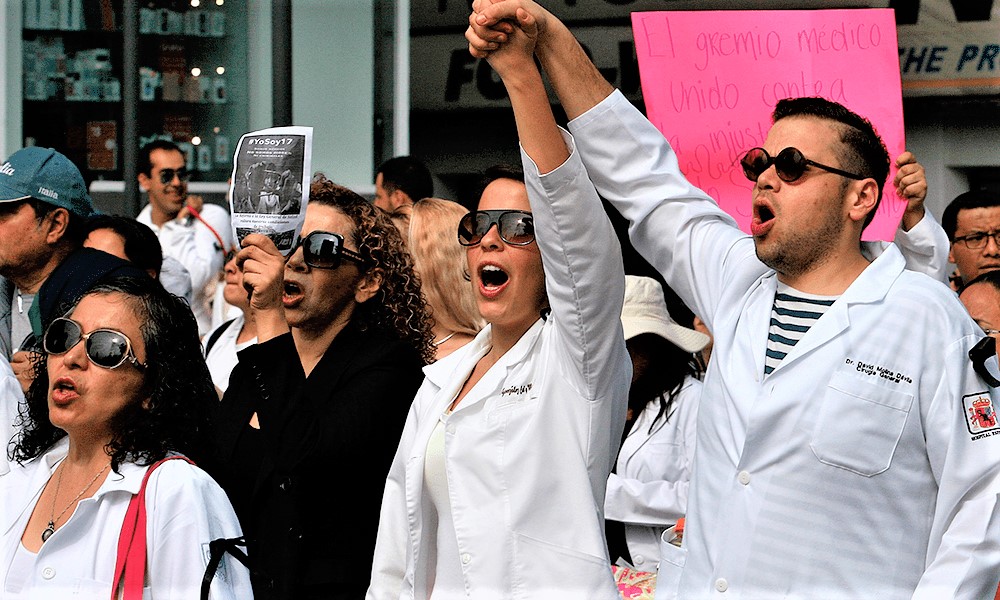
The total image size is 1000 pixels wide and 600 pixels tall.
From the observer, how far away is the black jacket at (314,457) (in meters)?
3.33

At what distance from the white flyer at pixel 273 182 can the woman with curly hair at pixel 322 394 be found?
0.18ft

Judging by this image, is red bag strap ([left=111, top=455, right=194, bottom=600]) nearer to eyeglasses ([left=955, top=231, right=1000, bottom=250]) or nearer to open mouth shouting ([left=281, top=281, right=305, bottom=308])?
open mouth shouting ([left=281, top=281, right=305, bottom=308])

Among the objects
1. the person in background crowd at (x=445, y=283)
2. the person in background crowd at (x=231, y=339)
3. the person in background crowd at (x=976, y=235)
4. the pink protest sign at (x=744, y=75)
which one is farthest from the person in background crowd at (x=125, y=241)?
the person in background crowd at (x=976, y=235)

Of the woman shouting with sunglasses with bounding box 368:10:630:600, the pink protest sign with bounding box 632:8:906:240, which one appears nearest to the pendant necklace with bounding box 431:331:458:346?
the pink protest sign with bounding box 632:8:906:240

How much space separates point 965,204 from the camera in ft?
19.5

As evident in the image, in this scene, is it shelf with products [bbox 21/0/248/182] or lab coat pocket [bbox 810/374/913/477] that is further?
shelf with products [bbox 21/0/248/182]

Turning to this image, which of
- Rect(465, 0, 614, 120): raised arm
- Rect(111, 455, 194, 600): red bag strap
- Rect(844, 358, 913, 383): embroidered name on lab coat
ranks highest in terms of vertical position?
Rect(465, 0, 614, 120): raised arm

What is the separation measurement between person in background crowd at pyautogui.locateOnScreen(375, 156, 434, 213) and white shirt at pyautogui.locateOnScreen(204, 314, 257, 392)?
1479 mm

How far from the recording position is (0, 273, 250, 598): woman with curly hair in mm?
2832

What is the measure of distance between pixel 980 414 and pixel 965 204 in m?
3.41

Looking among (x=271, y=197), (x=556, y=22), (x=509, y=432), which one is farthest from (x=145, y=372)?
(x=556, y=22)

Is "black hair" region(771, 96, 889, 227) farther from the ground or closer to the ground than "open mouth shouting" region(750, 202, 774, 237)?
farther from the ground

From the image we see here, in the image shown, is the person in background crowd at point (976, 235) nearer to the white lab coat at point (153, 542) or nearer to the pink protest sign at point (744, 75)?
the pink protest sign at point (744, 75)

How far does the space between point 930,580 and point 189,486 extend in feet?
5.08
